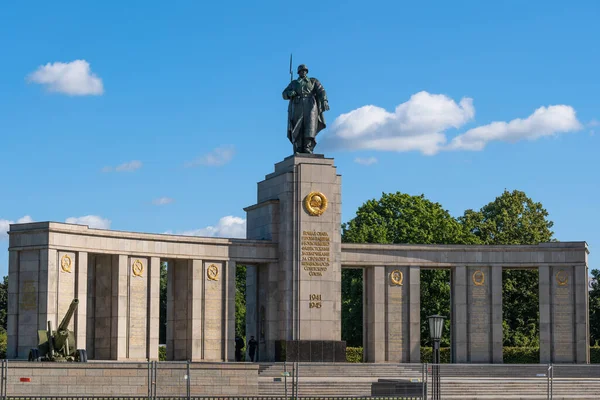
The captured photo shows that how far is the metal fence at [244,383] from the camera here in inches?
1426


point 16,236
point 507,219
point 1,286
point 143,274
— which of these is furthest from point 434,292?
point 1,286

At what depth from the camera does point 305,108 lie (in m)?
54.3

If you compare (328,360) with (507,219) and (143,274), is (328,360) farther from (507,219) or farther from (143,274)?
(507,219)

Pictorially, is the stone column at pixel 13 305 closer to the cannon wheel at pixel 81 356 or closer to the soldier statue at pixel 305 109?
the cannon wheel at pixel 81 356

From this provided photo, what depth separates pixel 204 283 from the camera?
5241 cm

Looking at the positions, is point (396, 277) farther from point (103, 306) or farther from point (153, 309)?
point (103, 306)

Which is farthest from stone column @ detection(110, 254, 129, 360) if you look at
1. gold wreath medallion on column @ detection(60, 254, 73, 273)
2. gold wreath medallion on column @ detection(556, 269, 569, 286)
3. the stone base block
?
gold wreath medallion on column @ detection(556, 269, 569, 286)

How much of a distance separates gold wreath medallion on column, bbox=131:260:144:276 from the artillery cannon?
7632 mm

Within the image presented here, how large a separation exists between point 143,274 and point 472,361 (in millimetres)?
16355

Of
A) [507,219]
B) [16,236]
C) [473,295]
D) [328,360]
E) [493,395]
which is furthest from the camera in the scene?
[507,219]

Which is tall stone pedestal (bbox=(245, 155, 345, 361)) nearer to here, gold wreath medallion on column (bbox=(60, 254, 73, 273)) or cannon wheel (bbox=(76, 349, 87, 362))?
gold wreath medallion on column (bbox=(60, 254, 73, 273))

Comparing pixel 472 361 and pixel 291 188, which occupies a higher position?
pixel 291 188

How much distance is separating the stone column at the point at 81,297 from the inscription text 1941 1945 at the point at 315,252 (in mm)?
10039

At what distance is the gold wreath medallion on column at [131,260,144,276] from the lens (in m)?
50.5
